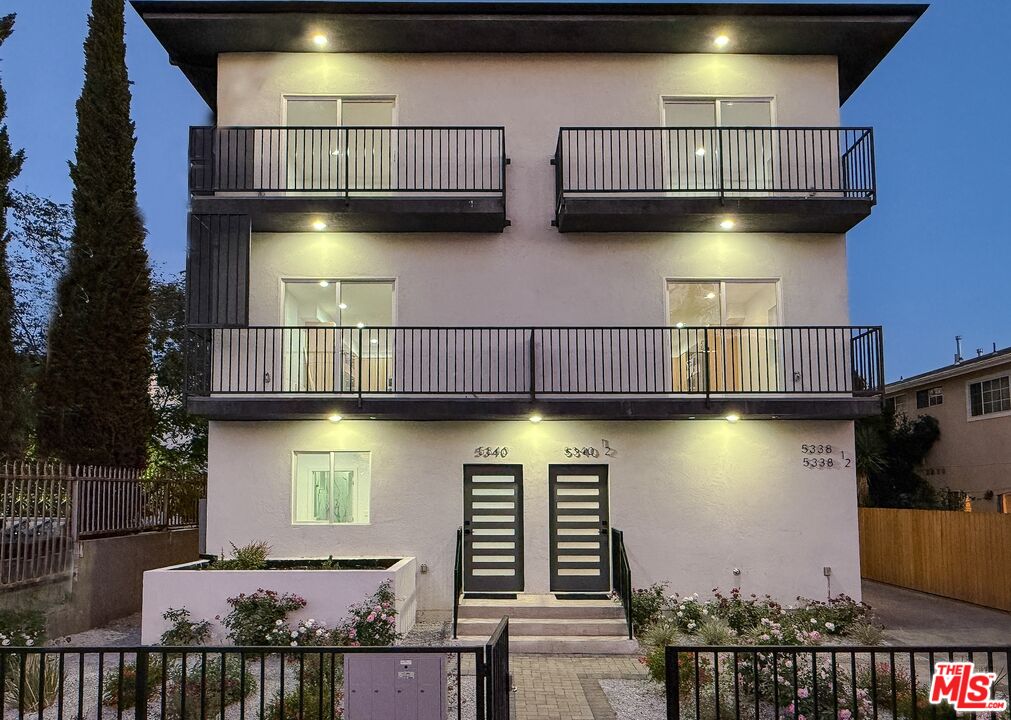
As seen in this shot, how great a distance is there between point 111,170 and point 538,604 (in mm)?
11837

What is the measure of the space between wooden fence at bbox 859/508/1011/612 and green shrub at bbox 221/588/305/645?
11.9 meters

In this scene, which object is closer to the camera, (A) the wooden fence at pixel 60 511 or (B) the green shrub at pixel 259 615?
(B) the green shrub at pixel 259 615

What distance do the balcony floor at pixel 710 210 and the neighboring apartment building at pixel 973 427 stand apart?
916 centimetres

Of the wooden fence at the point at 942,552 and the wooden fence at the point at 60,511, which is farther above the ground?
the wooden fence at the point at 60,511

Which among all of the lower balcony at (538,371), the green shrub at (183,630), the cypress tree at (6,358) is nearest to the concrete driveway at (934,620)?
the lower balcony at (538,371)

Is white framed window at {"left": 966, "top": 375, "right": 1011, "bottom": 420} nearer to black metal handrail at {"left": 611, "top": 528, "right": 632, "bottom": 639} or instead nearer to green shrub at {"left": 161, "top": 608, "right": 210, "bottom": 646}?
black metal handrail at {"left": 611, "top": 528, "right": 632, "bottom": 639}

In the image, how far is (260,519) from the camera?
13.4 meters

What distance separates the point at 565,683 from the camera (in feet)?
31.1

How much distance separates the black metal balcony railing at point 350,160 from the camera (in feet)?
45.1

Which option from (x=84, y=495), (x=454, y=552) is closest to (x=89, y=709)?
(x=84, y=495)

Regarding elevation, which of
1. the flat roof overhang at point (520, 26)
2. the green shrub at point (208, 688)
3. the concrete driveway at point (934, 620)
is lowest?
the concrete driveway at point (934, 620)

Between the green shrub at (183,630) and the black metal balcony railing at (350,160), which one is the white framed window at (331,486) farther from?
the black metal balcony railing at (350,160)
